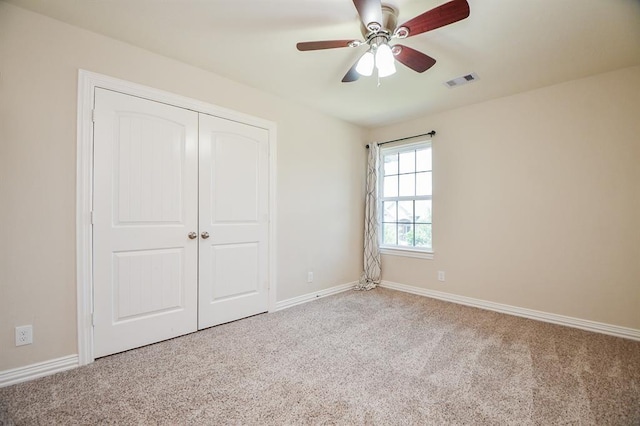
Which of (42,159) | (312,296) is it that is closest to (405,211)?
(312,296)

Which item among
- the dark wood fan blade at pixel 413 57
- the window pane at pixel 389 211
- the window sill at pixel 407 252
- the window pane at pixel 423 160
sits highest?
the dark wood fan blade at pixel 413 57

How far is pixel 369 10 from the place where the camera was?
1585 millimetres

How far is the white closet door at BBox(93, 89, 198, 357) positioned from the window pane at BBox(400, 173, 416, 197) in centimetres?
282

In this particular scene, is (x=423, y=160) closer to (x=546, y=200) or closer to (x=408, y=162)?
(x=408, y=162)

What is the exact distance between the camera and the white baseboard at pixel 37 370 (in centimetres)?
180

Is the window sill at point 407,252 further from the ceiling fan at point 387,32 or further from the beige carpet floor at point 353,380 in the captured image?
the ceiling fan at point 387,32

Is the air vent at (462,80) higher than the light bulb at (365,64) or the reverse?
higher

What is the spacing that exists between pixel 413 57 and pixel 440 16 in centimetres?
41

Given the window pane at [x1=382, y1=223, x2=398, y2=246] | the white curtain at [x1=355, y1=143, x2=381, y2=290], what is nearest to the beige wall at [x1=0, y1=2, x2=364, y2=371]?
the white curtain at [x1=355, y1=143, x2=381, y2=290]

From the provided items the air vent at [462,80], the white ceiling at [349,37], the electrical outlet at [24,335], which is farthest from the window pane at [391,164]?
the electrical outlet at [24,335]

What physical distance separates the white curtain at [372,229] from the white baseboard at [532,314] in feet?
1.29

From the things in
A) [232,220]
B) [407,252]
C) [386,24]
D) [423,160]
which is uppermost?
[386,24]

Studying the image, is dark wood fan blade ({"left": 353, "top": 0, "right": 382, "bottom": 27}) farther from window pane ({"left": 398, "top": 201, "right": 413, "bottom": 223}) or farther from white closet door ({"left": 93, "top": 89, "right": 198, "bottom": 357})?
window pane ({"left": 398, "top": 201, "right": 413, "bottom": 223})

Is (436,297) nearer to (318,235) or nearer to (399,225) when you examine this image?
(399,225)
